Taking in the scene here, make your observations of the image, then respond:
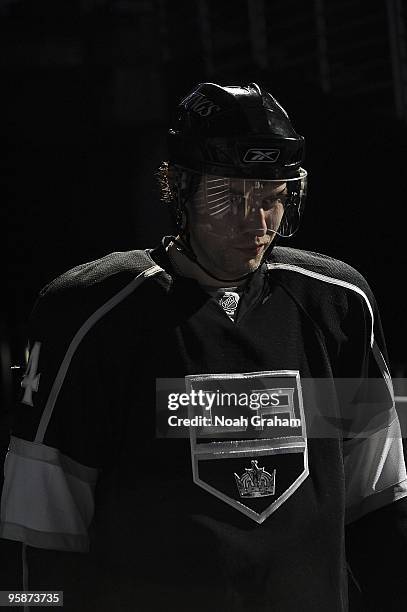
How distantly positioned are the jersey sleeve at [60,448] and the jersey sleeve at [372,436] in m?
0.64

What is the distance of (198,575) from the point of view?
2.55 meters

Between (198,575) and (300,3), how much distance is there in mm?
9953

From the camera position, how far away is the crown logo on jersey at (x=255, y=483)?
2.58 m

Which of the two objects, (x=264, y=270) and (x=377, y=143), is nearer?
(x=264, y=270)

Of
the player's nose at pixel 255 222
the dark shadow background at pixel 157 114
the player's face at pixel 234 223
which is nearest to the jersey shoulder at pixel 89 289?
the player's face at pixel 234 223

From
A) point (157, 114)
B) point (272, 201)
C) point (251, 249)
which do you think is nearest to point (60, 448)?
point (251, 249)

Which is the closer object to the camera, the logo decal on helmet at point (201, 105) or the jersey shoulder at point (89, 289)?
the jersey shoulder at point (89, 289)

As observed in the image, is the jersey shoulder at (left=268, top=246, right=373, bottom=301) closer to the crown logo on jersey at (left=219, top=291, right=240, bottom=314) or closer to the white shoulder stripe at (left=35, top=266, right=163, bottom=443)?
the crown logo on jersey at (left=219, top=291, right=240, bottom=314)

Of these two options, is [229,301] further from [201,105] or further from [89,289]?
[201,105]

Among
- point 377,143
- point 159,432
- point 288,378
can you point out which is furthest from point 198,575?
point 377,143

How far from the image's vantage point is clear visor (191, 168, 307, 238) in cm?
267

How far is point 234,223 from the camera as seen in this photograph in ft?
8.75

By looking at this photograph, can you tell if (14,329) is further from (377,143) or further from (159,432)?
(159,432)

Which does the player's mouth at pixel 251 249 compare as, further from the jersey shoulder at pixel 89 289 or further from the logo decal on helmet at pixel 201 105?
the logo decal on helmet at pixel 201 105
